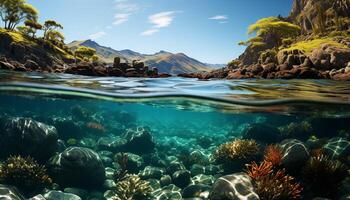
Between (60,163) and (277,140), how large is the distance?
42.1ft

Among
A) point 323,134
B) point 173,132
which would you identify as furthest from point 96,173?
point 173,132

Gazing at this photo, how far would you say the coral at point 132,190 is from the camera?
12.0 m

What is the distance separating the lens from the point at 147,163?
1700cm

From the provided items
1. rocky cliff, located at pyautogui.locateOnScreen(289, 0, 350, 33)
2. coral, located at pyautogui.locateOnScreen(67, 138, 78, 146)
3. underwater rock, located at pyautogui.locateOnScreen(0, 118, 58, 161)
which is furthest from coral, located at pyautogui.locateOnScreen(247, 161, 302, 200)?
rocky cliff, located at pyautogui.locateOnScreen(289, 0, 350, 33)

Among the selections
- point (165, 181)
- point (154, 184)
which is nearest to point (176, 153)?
point (165, 181)

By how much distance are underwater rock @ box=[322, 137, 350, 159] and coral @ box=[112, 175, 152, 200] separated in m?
8.80

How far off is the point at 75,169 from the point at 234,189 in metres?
6.63

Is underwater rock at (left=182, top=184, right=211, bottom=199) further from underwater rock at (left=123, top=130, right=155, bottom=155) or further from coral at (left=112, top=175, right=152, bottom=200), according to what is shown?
underwater rock at (left=123, top=130, right=155, bottom=155)

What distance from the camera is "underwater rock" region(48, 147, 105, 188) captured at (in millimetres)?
12766

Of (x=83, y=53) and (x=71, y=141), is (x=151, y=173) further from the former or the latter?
(x=83, y=53)

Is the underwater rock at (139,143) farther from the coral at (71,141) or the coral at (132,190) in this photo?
the coral at (132,190)

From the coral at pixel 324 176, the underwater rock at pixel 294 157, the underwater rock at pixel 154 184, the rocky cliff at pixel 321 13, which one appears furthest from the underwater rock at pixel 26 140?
the rocky cliff at pixel 321 13

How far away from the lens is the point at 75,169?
12.8 m

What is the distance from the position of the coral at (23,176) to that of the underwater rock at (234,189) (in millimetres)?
6814
